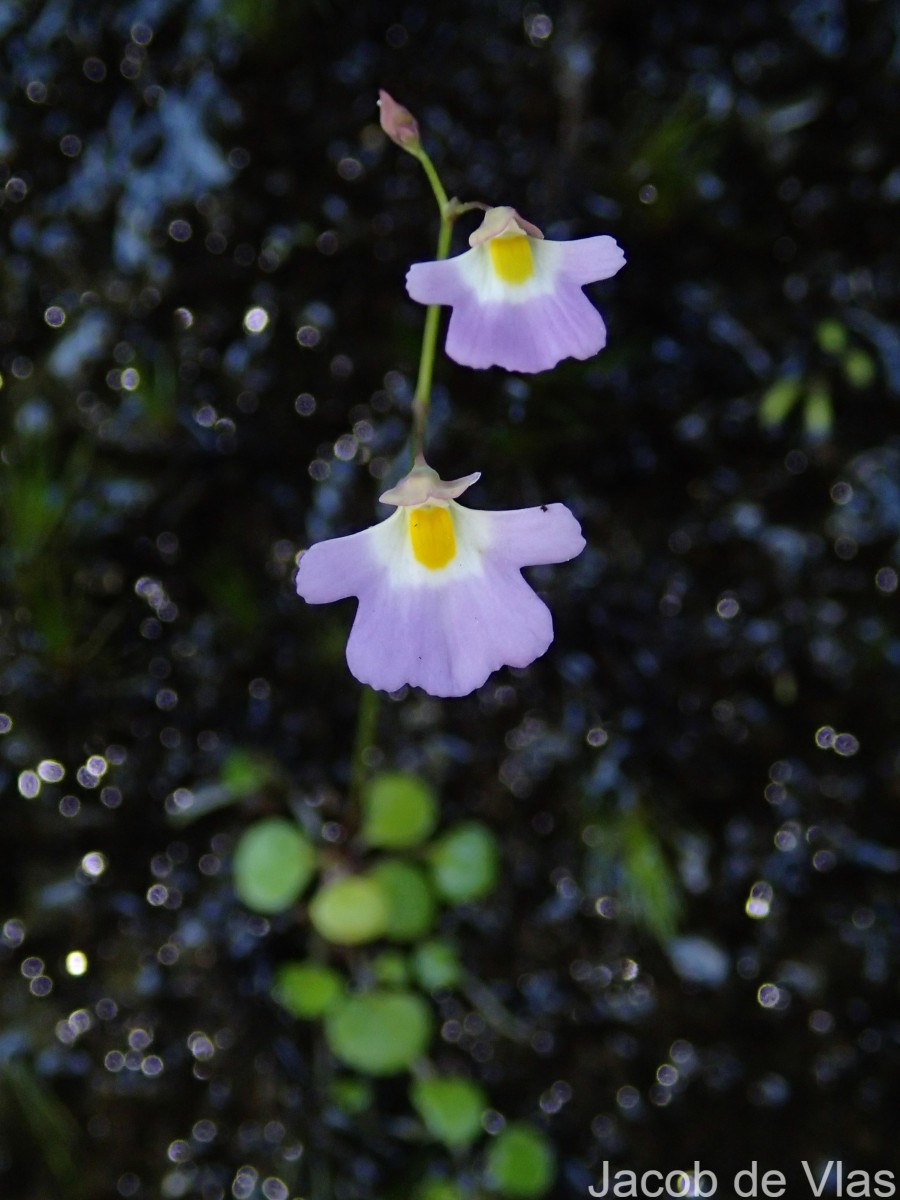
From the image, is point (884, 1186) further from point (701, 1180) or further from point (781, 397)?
point (781, 397)

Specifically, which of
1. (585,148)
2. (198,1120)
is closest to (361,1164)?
(198,1120)

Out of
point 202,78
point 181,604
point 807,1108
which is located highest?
point 202,78

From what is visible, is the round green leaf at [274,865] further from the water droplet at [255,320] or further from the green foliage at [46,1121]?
the water droplet at [255,320]

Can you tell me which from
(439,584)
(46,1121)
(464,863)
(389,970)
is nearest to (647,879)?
(464,863)

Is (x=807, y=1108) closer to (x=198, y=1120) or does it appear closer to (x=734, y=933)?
(x=734, y=933)

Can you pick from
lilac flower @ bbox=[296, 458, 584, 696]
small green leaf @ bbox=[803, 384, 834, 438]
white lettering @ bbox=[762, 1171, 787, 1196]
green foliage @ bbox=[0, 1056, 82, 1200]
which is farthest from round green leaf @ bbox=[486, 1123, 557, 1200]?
small green leaf @ bbox=[803, 384, 834, 438]

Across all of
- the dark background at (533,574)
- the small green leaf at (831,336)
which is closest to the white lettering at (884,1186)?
the dark background at (533,574)

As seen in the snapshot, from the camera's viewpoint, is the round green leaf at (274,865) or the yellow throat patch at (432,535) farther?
the round green leaf at (274,865)
